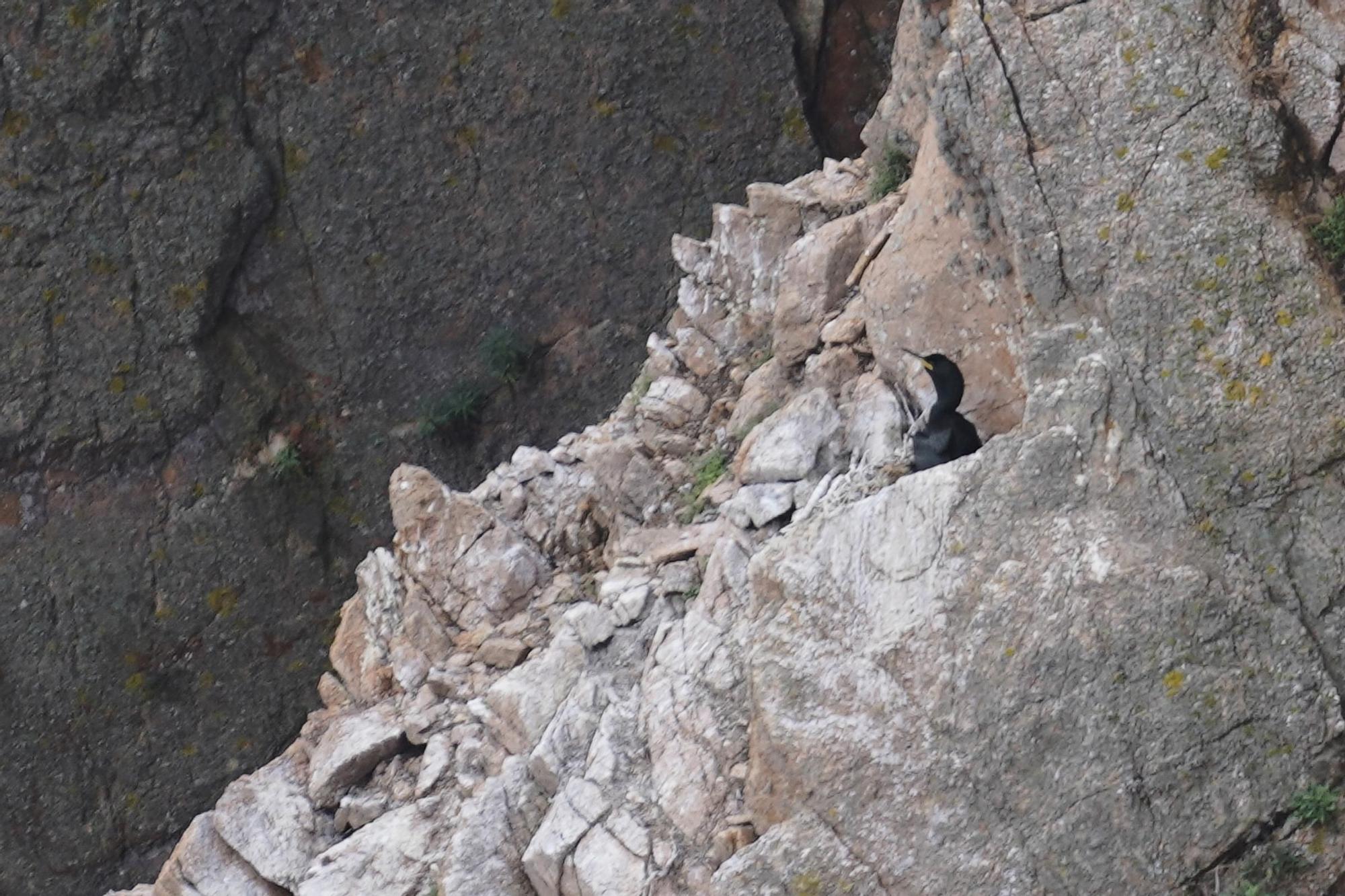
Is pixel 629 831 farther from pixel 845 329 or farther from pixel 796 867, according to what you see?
pixel 845 329

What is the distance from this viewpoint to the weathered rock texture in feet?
41.1

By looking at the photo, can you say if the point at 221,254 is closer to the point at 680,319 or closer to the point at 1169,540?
the point at 680,319

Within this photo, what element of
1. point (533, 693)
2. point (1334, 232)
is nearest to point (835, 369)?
point (533, 693)

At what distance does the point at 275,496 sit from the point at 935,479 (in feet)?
27.1

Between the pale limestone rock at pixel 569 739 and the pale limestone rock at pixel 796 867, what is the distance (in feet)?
3.94

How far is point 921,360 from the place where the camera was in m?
6.97

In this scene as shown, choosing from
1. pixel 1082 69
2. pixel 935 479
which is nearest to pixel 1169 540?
pixel 935 479

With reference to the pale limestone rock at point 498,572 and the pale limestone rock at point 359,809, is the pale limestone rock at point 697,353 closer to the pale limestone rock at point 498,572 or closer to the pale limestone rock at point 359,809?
the pale limestone rock at point 498,572

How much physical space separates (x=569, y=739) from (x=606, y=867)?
2.66ft

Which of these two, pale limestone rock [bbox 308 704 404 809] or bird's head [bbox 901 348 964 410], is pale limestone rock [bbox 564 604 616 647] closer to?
pale limestone rock [bbox 308 704 404 809]

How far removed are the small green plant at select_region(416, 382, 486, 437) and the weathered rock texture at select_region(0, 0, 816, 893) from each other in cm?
11

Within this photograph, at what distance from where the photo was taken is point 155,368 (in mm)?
12727

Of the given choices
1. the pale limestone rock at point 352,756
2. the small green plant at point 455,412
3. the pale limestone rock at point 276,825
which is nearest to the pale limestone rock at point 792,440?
the pale limestone rock at point 352,756

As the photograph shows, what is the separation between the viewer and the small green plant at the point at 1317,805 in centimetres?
537
